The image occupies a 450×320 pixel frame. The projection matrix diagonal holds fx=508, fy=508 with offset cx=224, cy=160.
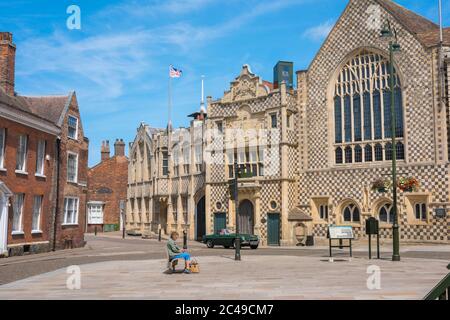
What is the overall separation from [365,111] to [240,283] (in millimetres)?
25078

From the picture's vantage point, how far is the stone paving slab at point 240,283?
11195 millimetres

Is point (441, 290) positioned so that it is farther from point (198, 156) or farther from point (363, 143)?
point (198, 156)

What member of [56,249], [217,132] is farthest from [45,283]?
[217,132]

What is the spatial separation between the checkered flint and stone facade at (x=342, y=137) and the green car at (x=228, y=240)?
15.5 feet

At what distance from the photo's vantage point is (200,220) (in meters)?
45.5

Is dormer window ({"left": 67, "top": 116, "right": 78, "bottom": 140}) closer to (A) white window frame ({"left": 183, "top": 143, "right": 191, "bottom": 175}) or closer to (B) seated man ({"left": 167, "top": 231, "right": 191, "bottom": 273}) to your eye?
(A) white window frame ({"left": 183, "top": 143, "right": 191, "bottom": 175})

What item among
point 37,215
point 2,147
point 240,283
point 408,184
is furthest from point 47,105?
point 240,283

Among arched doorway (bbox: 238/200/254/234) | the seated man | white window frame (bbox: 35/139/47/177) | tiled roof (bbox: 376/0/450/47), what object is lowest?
the seated man

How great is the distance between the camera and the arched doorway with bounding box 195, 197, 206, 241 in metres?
45.2

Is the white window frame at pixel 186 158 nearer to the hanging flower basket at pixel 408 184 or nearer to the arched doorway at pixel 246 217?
the arched doorway at pixel 246 217

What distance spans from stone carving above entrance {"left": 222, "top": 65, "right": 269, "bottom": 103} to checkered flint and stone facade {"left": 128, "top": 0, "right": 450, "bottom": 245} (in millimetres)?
83

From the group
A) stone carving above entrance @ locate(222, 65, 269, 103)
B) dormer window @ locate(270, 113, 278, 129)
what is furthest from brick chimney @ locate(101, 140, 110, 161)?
dormer window @ locate(270, 113, 278, 129)

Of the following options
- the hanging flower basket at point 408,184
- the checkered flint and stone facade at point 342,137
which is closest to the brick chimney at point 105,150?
the checkered flint and stone facade at point 342,137
